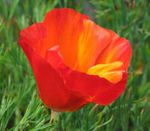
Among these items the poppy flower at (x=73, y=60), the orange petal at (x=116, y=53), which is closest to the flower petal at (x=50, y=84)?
the poppy flower at (x=73, y=60)

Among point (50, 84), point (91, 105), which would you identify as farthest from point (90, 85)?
point (91, 105)

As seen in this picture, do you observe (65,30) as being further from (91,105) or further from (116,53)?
(91,105)

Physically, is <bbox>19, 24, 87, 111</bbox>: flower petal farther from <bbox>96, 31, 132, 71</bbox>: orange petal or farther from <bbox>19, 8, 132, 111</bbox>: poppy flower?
<bbox>96, 31, 132, 71</bbox>: orange petal

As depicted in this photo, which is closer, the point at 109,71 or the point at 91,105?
the point at 109,71

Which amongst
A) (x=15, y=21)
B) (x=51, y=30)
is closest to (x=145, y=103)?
(x=51, y=30)

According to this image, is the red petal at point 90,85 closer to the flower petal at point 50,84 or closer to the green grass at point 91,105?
the flower petal at point 50,84

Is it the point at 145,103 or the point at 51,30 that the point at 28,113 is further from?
the point at 145,103
